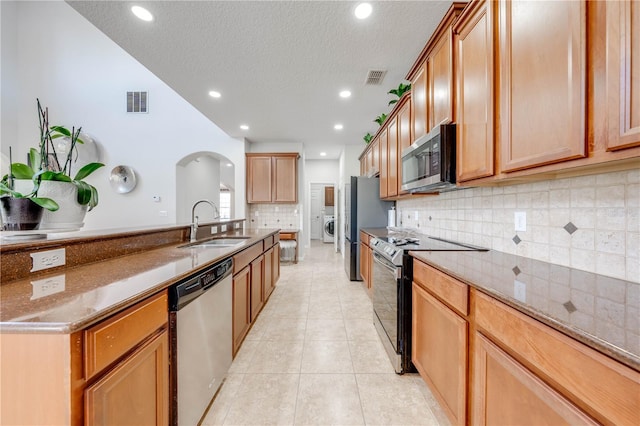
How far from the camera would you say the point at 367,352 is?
2166mm

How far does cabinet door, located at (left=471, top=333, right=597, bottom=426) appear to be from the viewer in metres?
0.71

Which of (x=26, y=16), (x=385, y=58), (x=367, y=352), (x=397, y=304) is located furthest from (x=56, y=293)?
(x=26, y=16)

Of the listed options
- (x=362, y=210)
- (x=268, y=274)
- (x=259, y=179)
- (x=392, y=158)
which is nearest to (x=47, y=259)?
(x=268, y=274)

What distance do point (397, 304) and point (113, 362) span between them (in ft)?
5.24

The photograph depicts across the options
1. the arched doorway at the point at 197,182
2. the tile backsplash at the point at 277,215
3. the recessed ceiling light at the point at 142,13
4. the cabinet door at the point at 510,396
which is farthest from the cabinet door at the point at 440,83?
→ the arched doorway at the point at 197,182

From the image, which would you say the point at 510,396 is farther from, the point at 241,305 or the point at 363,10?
the point at 363,10

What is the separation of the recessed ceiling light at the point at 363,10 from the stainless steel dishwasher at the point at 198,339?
2.06 metres

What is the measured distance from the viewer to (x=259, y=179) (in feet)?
18.1

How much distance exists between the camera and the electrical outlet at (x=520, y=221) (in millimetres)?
1510

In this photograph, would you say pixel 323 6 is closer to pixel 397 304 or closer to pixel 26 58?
pixel 397 304

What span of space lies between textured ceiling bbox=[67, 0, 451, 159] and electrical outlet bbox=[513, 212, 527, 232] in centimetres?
155

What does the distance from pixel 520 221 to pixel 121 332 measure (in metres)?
2.00

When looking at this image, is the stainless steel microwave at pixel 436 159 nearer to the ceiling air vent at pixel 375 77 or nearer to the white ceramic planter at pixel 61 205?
the ceiling air vent at pixel 375 77

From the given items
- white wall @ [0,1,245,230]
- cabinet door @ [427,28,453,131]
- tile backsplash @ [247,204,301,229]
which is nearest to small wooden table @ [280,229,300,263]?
tile backsplash @ [247,204,301,229]
